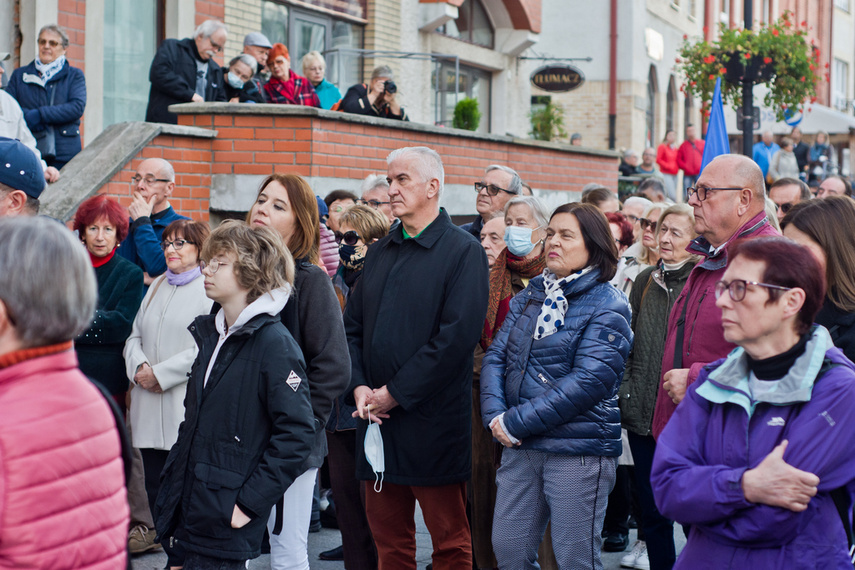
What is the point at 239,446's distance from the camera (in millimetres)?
3818

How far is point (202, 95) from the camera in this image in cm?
931

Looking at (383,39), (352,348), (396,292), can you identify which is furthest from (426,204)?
(383,39)

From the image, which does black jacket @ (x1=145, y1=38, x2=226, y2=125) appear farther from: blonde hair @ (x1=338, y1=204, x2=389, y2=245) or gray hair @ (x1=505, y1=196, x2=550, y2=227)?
gray hair @ (x1=505, y1=196, x2=550, y2=227)

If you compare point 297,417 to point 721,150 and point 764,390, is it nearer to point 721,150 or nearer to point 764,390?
point 764,390

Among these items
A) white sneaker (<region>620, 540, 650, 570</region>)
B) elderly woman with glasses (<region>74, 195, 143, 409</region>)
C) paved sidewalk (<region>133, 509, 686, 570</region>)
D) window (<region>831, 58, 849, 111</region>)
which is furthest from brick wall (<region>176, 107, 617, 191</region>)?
window (<region>831, 58, 849, 111</region>)

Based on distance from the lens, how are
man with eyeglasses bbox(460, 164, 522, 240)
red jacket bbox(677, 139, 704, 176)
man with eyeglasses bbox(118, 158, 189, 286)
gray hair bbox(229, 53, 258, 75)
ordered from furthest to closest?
red jacket bbox(677, 139, 704, 176) → gray hair bbox(229, 53, 258, 75) → man with eyeglasses bbox(460, 164, 522, 240) → man with eyeglasses bbox(118, 158, 189, 286)

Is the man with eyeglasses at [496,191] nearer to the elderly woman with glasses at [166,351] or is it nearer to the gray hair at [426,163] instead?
the gray hair at [426,163]

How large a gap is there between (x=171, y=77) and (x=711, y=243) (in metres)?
5.90

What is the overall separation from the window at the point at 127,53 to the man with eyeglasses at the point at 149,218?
5294mm

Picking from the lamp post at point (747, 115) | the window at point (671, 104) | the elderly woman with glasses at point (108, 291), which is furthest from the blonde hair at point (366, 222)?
the window at point (671, 104)

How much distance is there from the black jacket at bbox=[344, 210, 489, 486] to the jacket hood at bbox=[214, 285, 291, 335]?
0.64 metres

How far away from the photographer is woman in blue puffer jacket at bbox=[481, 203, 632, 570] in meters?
4.40

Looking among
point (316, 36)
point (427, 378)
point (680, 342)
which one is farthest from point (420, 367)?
point (316, 36)

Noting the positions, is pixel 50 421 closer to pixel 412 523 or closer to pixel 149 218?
pixel 412 523
